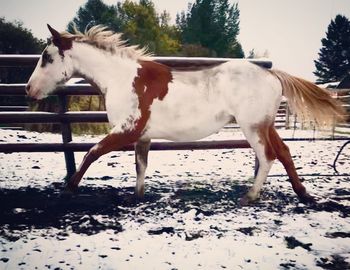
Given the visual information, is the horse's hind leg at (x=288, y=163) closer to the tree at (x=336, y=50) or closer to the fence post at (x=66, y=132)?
the fence post at (x=66, y=132)

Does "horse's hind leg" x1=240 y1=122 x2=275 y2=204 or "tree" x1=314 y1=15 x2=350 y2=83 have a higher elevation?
"tree" x1=314 y1=15 x2=350 y2=83

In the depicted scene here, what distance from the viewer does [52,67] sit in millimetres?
2943

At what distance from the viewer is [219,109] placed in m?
2.89

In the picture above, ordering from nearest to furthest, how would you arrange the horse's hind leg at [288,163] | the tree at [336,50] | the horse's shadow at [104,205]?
the horse's shadow at [104,205], the horse's hind leg at [288,163], the tree at [336,50]

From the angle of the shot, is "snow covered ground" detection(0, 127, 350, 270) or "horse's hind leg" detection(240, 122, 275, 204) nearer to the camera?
"snow covered ground" detection(0, 127, 350, 270)

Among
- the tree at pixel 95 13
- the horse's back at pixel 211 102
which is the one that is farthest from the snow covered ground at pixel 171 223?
the tree at pixel 95 13

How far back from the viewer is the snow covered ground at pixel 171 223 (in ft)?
6.22

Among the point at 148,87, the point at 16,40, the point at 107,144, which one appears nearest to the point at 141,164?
the point at 107,144

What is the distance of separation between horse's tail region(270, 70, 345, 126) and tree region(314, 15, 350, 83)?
139ft

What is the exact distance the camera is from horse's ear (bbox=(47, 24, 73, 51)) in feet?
9.37

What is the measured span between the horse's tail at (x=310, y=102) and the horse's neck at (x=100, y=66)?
1585 mm

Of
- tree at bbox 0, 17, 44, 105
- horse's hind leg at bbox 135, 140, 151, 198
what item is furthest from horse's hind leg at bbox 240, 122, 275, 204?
tree at bbox 0, 17, 44, 105

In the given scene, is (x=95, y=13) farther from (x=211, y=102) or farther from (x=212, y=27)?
(x=211, y=102)

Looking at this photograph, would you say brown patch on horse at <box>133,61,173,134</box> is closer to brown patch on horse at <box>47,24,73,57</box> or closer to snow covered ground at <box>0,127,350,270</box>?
brown patch on horse at <box>47,24,73,57</box>
